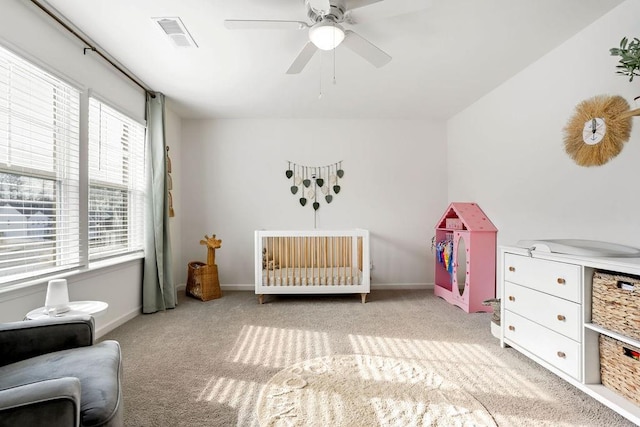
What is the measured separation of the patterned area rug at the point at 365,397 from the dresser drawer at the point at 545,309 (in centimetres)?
67

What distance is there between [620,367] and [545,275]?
0.54 m

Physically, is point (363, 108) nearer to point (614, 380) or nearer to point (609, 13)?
point (609, 13)

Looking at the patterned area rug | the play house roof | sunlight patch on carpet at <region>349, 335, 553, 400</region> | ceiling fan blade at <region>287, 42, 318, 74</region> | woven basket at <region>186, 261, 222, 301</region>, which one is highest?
ceiling fan blade at <region>287, 42, 318, 74</region>

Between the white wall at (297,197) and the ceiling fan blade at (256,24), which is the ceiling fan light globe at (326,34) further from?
the white wall at (297,197)

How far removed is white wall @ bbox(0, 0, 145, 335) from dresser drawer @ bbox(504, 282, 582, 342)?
124 inches

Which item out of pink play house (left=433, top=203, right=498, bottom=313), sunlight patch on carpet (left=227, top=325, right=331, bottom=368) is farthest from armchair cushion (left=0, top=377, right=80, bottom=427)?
pink play house (left=433, top=203, right=498, bottom=313)

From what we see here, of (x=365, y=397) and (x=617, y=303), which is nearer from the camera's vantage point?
(x=617, y=303)

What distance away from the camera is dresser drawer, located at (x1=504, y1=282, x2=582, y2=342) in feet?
5.49

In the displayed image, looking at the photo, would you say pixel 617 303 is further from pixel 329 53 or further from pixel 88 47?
pixel 88 47

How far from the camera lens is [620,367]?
1.49 m

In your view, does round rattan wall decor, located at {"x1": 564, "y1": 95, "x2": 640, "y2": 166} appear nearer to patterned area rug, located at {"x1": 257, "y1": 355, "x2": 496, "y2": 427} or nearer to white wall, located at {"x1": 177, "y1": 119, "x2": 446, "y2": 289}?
patterned area rug, located at {"x1": 257, "y1": 355, "x2": 496, "y2": 427}

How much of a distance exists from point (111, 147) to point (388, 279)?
349cm

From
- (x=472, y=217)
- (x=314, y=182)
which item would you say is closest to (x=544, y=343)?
(x=472, y=217)

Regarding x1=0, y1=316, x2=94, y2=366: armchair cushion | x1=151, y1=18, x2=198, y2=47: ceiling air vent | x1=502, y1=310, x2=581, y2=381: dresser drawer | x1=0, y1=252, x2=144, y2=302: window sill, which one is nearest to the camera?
x1=0, y1=316, x2=94, y2=366: armchair cushion
